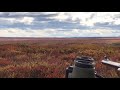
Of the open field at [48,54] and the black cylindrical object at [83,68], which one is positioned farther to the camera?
the open field at [48,54]

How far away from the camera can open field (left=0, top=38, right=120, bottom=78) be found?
13.8 ft

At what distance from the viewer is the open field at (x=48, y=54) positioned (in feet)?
13.8

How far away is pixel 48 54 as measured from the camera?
14.2ft

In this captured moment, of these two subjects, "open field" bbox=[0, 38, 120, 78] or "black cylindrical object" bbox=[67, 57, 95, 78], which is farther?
"open field" bbox=[0, 38, 120, 78]

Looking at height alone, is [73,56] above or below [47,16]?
below

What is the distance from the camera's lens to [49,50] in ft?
14.1

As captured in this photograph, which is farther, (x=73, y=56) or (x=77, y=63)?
(x=73, y=56)

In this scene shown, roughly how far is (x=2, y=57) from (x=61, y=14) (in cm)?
108

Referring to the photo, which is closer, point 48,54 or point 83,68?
point 83,68

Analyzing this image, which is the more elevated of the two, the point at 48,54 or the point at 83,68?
the point at 48,54
